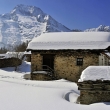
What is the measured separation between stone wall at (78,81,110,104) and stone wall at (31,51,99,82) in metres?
9.79

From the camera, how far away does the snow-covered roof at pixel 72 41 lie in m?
20.7

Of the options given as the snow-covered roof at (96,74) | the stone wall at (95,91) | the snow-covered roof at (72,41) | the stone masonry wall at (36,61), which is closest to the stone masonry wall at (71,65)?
the snow-covered roof at (72,41)

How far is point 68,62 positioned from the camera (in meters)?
21.2

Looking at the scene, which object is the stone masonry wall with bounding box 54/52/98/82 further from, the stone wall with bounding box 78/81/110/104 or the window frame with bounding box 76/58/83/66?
the stone wall with bounding box 78/81/110/104

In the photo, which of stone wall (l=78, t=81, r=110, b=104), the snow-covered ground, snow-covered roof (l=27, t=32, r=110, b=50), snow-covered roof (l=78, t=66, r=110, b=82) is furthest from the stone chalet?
stone wall (l=78, t=81, r=110, b=104)

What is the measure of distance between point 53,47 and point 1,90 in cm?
849

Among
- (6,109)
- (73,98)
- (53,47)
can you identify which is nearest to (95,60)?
(53,47)

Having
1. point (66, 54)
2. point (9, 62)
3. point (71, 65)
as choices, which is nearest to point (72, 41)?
point (66, 54)

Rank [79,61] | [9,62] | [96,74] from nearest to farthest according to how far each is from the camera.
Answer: [96,74], [79,61], [9,62]

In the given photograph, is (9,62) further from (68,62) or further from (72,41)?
(72,41)

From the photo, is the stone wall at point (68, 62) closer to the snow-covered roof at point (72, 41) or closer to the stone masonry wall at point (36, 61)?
the stone masonry wall at point (36, 61)

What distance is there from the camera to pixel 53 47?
2145 centimetres

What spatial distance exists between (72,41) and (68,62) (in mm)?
2075

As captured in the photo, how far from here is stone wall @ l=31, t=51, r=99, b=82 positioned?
2066 cm
